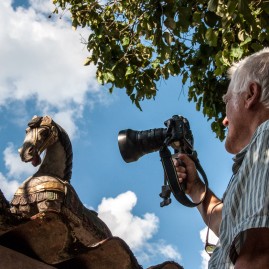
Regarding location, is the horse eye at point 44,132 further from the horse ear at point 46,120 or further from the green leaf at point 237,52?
the green leaf at point 237,52

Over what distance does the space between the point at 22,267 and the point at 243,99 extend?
112 cm

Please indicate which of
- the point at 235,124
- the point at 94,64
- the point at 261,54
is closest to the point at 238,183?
the point at 235,124

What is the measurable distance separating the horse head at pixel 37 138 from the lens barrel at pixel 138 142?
4.24ft

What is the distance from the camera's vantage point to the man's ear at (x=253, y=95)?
198 centimetres

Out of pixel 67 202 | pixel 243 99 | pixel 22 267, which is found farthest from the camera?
pixel 67 202

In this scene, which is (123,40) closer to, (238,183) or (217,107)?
(217,107)

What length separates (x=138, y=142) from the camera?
2.72 meters

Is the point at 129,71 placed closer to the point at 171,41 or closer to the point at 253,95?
the point at 171,41

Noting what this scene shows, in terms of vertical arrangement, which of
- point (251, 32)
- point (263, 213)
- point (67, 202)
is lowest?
point (263, 213)

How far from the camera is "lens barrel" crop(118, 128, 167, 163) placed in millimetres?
2705

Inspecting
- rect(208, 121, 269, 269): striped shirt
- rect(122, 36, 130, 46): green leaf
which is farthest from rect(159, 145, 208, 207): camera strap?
rect(122, 36, 130, 46): green leaf

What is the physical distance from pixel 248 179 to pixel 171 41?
5.14 meters

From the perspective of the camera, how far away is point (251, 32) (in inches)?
225

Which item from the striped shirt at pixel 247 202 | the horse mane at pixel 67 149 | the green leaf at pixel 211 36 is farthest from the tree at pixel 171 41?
the striped shirt at pixel 247 202
